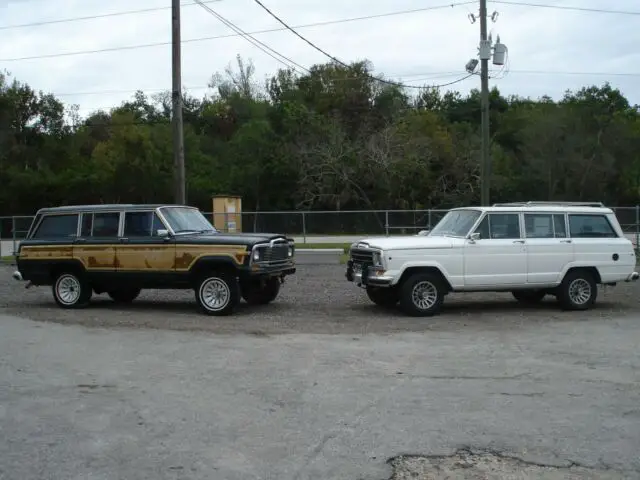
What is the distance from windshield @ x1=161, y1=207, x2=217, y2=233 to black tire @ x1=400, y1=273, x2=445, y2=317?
4.25 metres

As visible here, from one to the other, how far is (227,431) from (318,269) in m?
16.1

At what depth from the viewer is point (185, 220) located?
13609 millimetres

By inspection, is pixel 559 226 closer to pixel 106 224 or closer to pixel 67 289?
pixel 106 224

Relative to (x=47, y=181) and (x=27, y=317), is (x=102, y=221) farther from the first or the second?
(x=47, y=181)

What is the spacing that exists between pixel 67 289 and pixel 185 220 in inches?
108

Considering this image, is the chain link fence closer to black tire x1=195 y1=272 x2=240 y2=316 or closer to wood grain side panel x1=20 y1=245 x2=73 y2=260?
wood grain side panel x1=20 y1=245 x2=73 y2=260

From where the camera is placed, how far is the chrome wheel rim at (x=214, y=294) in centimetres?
1256

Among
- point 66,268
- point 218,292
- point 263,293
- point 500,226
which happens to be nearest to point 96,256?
point 66,268

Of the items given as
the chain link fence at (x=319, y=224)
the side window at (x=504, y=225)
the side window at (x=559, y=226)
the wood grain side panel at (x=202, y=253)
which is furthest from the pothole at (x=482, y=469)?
the chain link fence at (x=319, y=224)

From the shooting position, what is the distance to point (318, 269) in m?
22.0

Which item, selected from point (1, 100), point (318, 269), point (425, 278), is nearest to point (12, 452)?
A: point (425, 278)

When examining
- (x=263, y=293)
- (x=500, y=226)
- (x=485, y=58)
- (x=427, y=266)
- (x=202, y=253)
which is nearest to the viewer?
(x=427, y=266)

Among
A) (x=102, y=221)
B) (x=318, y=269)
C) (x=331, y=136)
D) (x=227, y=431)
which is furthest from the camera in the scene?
(x=331, y=136)

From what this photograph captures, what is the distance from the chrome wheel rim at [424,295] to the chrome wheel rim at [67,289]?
6.57 meters
